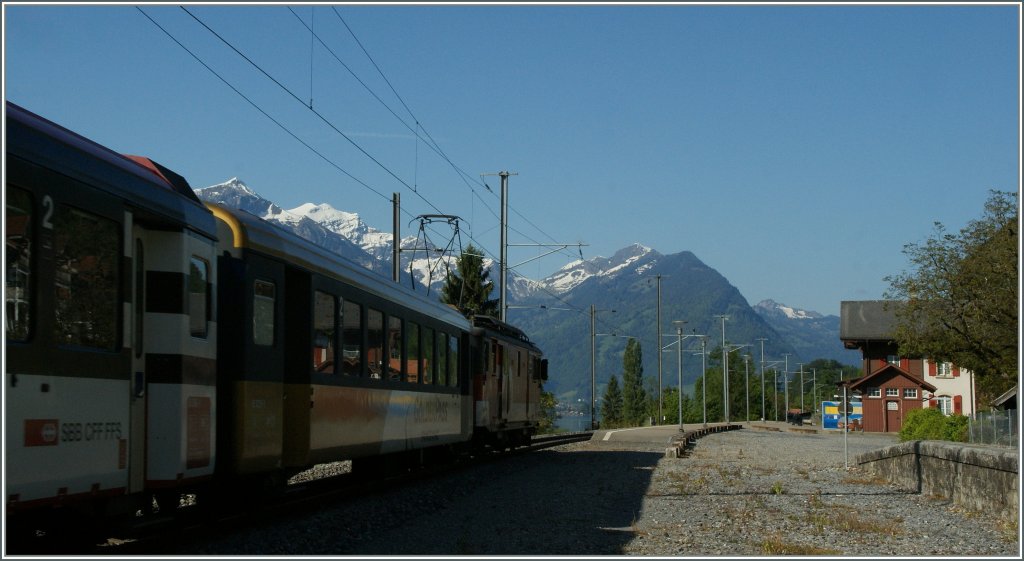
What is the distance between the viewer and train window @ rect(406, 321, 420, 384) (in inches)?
Answer: 694

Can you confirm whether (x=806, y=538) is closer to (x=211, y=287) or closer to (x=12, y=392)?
(x=211, y=287)

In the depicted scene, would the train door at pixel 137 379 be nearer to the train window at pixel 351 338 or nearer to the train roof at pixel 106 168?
the train roof at pixel 106 168

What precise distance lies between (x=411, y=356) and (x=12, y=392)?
36.2 feet

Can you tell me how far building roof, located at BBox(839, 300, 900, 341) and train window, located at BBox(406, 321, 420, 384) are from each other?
70576 millimetres

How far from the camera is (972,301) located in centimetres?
3644

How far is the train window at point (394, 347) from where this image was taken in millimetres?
16325

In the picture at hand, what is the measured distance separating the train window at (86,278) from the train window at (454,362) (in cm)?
1292

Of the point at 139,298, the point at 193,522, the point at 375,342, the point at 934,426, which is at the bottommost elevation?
the point at 934,426

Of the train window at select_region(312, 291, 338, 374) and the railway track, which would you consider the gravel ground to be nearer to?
the railway track

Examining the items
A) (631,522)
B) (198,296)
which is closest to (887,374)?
(631,522)

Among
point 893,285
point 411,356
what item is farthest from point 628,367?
point 411,356

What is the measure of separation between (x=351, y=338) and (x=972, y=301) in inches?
1076

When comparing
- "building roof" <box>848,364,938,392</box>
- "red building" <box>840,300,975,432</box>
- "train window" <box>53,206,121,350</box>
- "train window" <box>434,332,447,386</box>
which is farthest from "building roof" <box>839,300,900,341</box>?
"train window" <box>53,206,121,350</box>

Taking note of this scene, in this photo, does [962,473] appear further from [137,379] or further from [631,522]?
[137,379]
